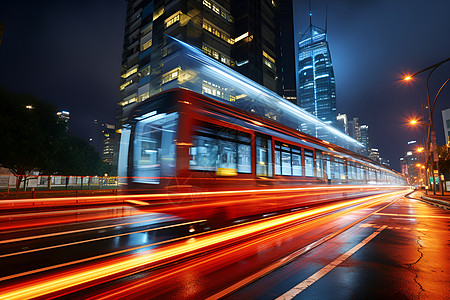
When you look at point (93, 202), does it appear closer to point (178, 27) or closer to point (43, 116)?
point (43, 116)

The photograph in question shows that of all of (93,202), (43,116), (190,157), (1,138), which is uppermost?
(43,116)


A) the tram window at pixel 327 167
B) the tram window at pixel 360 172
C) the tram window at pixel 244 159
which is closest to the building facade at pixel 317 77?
Result: the tram window at pixel 360 172

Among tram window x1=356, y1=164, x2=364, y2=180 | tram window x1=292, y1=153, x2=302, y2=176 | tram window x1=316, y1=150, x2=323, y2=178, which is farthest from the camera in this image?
tram window x1=356, y1=164, x2=364, y2=180

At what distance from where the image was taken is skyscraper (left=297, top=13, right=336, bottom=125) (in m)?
162

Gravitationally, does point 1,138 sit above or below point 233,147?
above

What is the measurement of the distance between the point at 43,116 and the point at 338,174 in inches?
1194

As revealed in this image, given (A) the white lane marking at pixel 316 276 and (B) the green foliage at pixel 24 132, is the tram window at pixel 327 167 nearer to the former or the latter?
(A) the white lane marking at pixel 316 276

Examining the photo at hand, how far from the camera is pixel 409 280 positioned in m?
3.19

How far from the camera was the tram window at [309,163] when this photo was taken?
12.1 meters

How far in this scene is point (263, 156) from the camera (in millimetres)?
9516

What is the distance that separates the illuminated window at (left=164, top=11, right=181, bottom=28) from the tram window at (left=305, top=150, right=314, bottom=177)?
47.7m

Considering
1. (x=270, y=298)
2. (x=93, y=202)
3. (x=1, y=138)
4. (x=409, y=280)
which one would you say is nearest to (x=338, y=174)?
(x=409, y=280)

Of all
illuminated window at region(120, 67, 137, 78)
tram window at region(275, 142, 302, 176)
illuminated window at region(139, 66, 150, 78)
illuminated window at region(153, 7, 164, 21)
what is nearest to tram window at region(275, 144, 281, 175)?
tram window at region(275, 142, 302, 176)

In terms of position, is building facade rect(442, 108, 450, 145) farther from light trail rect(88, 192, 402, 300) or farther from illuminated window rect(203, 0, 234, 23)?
light trail rect(88, 192, 402, 300)
